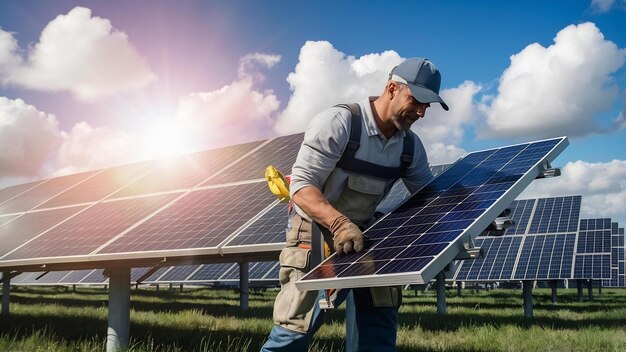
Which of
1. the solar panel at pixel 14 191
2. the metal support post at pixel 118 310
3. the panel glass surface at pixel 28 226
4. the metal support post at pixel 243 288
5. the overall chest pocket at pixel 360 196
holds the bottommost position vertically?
the metal support post at pixel 243 288

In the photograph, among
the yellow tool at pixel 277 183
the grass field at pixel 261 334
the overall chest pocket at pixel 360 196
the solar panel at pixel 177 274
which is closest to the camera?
the overall chest pocket at pixel 360 196

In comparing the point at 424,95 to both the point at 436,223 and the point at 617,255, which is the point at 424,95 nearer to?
the point at 436,223

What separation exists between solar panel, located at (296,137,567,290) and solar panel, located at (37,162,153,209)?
10.0 meters

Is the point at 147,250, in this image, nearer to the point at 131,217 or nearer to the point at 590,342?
the point at 131,217

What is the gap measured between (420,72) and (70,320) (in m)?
11.3

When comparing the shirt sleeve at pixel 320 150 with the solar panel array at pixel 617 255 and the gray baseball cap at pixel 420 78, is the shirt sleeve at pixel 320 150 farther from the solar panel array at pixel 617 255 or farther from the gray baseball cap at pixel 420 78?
the solar panel array at pixel 617 255

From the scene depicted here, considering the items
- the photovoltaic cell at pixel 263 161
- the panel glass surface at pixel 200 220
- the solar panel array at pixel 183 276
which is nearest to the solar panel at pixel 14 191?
the solar panel array at pixel 183 276

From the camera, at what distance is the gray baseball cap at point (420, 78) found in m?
3.89

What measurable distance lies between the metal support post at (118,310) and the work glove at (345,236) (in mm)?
5625

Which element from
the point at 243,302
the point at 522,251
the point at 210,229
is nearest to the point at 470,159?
the point at 210,229

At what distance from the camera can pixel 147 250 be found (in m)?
7.75

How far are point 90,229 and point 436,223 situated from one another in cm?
771

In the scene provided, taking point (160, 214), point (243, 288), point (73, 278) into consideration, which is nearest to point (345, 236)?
point (160, 214)

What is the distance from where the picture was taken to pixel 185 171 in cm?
1298
